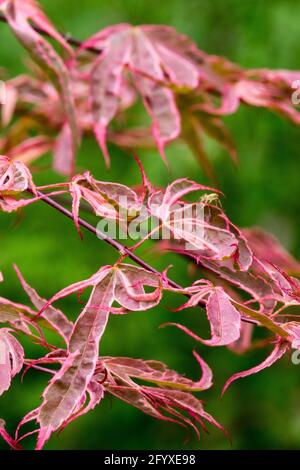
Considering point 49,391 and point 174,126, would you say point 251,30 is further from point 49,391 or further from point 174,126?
point 49,391

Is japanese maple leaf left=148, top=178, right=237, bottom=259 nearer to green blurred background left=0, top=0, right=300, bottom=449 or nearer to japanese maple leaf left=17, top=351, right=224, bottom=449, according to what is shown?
japanese maple leaf left=17, top=351, right=224, bottom=449

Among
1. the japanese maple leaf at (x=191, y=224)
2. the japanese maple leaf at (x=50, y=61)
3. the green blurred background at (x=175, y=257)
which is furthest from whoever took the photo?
the green blurred background at (x=175, y=257)

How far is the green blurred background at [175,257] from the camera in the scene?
63.3 inches

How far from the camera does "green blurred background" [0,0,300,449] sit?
1.61 m

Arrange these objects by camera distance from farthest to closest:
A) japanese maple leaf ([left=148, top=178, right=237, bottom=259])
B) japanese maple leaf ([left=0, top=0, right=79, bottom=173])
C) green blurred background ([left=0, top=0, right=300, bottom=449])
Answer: green blurred background ([left=0, top=0, right=300, bottom=449])
japanese maple leaf ([left=0, top=0, right=79, bottom=173])
japanese maple leaf ([left=148, top=178, right=237, bottom=259])

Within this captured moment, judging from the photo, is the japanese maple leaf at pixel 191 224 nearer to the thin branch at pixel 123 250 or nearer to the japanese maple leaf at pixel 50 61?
the thin branch at pixel 123 250

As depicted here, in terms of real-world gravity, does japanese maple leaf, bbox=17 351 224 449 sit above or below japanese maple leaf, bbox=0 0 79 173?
below

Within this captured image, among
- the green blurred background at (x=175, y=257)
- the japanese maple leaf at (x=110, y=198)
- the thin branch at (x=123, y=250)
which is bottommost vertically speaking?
the green blurred background at (x=175, y=257)

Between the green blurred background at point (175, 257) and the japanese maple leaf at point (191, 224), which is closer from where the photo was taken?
the japanese maple leaf at point (191, 224)

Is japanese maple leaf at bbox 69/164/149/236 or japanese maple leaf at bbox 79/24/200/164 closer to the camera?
japanese maple leaf at bbox 69/164/149/236

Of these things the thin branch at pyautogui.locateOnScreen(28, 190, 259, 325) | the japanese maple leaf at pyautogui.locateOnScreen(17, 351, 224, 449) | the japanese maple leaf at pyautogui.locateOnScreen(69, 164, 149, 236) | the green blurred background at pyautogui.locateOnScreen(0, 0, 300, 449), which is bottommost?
the green blurred background at pyautogui.locateOnScreen(0, 0, 300, 449)

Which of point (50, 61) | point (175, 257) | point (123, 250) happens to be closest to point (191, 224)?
point (123, 250)

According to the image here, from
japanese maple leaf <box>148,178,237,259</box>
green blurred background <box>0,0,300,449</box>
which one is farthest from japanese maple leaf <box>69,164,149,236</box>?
green blurred background <box>0,0,300,449</box>

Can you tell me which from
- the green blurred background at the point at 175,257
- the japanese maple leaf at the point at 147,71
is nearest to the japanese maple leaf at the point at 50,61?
the japanese maple leaf at the point at 147,71
